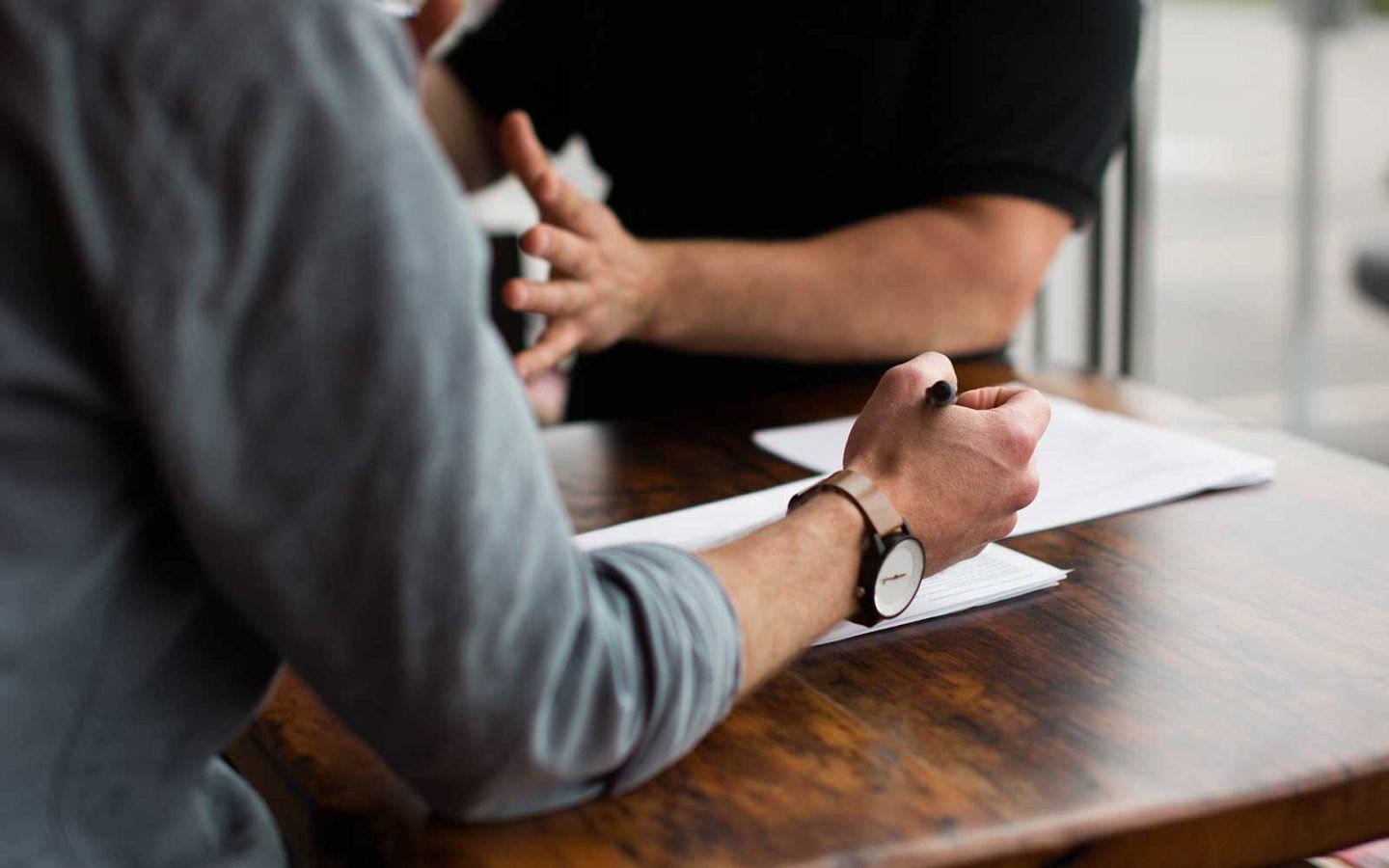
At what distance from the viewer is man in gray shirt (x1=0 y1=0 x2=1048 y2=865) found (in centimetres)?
50

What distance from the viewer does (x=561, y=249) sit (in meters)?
1.26

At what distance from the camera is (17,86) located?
1.62ft

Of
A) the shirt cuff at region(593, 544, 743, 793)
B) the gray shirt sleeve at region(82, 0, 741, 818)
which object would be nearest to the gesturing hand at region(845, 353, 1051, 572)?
the shirt cuff at region(593, 544, 743, 793)

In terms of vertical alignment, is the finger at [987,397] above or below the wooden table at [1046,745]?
above

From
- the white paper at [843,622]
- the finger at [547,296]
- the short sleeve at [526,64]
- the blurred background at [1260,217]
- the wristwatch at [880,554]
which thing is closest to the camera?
the wristwatch at [880,554]

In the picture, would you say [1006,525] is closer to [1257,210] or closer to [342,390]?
[342,390]

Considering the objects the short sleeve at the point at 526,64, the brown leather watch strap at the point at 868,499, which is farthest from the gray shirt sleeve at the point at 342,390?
the short sleeve at the point at 526,64

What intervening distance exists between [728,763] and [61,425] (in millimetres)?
363

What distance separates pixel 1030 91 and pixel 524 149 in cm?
58

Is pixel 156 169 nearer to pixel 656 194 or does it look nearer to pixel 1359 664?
pixel 1359 664

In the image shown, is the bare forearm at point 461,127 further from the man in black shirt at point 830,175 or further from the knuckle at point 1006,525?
the knuckle at point 1006,525

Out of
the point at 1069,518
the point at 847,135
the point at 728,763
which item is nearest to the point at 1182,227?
the point at 847,135

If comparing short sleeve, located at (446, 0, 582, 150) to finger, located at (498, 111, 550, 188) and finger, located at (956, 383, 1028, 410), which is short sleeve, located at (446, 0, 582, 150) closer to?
finger, located at (498, 111, 550, 188)

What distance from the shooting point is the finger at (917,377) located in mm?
854
